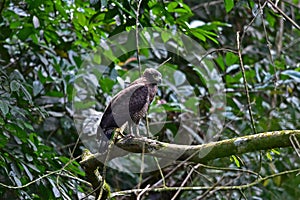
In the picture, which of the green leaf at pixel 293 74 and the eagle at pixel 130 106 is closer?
the eagle at pixel 130 106

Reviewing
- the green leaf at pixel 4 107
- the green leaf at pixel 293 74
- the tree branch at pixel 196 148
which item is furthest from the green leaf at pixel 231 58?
the green leaf at pixel 4 107

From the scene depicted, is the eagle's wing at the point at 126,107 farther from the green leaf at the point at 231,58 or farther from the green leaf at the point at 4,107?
the green leaf at the point at 231,58

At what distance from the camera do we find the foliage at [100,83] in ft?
8.96

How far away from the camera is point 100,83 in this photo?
11.7 feet

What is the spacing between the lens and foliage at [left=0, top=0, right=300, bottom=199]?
2730mm

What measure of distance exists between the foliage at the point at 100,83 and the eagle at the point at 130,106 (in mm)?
306

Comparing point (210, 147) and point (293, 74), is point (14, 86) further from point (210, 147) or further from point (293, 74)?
point (293, 74)

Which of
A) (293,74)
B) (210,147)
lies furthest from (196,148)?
(293,74)

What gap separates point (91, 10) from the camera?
3.35 meters

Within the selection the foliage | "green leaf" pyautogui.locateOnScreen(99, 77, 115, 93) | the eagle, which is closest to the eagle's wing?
the eagle

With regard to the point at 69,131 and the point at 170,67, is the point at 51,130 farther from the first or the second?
the point at 170,67

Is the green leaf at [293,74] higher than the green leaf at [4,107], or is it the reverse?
the green leaf at [4,107]

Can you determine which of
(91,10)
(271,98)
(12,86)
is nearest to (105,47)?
(91,10)

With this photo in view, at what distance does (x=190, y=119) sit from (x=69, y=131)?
0.89 metres
